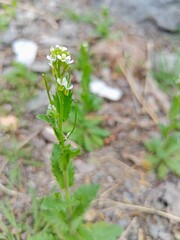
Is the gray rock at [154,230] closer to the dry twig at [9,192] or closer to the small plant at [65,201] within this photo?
the small plant at [65,201]

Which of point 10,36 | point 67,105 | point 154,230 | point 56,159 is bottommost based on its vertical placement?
point 154,230

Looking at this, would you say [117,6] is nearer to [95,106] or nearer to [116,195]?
[95,106]

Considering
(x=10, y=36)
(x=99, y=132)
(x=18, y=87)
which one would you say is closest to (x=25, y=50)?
(x=10, y=36)

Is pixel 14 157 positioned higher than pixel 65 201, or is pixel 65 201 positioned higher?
pixel 65 201

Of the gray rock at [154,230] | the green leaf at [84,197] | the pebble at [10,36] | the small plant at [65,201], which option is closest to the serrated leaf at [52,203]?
the small plant at [65,201]

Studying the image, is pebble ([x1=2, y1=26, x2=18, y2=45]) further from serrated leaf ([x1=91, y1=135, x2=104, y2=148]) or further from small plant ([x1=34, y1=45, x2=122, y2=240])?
small plant ([x1=34, y1=45, x2=122, y2=240])

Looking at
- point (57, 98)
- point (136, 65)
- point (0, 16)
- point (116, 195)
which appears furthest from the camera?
point (0, 16)

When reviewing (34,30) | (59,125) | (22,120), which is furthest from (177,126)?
(34,30)

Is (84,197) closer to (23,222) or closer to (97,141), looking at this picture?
(23,222)
